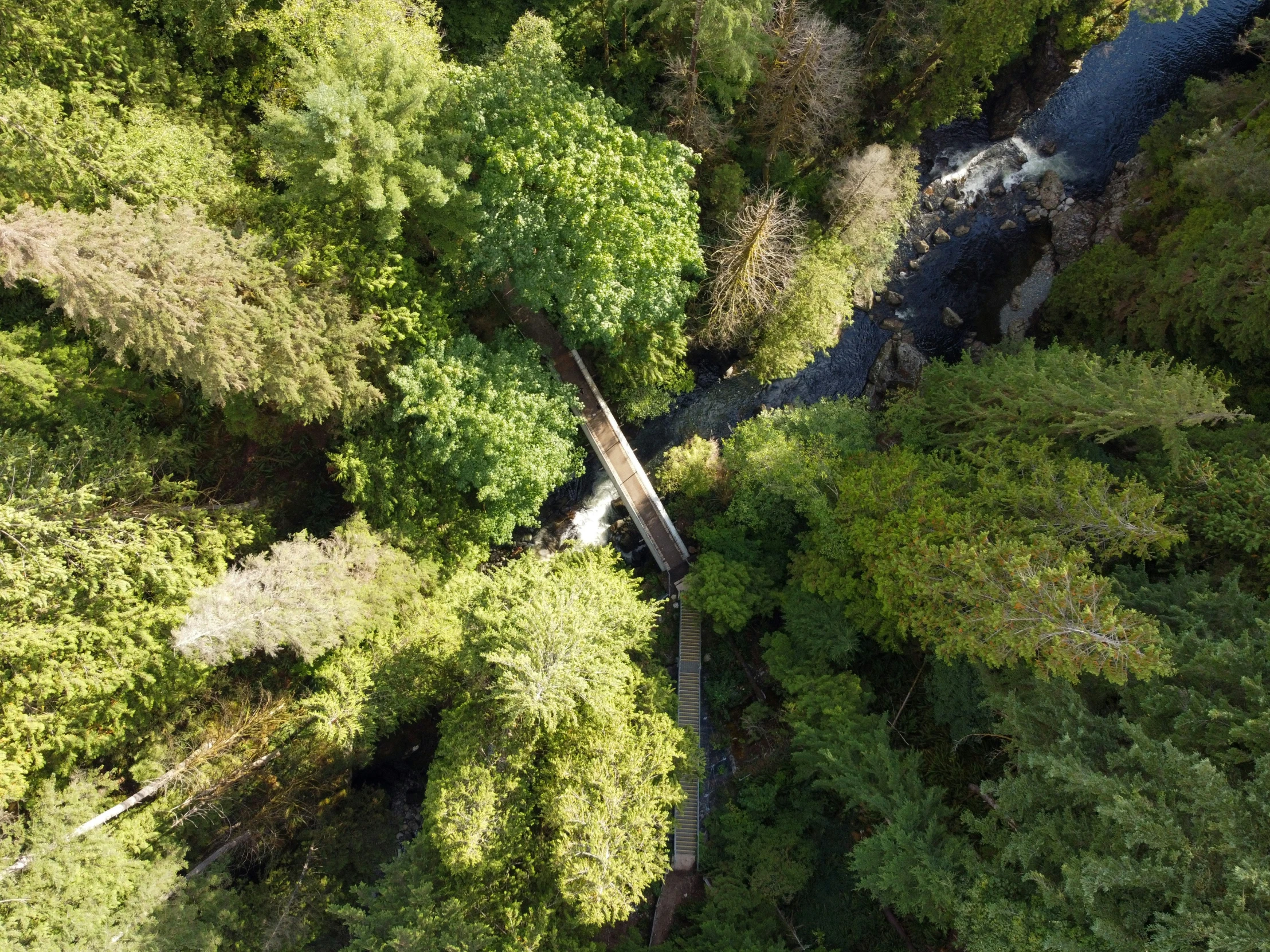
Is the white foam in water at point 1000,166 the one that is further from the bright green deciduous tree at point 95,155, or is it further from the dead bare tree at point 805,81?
the bright green deciduous tree at point 95,155

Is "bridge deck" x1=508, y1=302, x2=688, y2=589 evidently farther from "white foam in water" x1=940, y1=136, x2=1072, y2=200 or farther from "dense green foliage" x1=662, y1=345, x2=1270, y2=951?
"white foam in water" x1=940, y1=136, x2=1072, y2=200

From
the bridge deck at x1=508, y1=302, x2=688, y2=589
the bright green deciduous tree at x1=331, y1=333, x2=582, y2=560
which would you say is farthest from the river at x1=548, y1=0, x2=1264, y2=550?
the bright green deciduous tree at x1=331, y1=333, x2=582, y2=560

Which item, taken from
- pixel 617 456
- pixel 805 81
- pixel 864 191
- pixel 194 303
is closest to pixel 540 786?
pixel 617 456

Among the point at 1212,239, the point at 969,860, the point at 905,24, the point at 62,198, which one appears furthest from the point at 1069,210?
the point at 62,198

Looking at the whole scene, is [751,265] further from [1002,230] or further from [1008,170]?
[1008,170]

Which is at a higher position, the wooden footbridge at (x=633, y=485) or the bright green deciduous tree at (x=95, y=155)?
the bright green deciduous tree at (x=95, y=155)

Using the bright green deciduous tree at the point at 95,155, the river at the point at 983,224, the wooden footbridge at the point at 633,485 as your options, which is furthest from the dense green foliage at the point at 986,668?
the bright green deciduous tree at the point at 95,155
